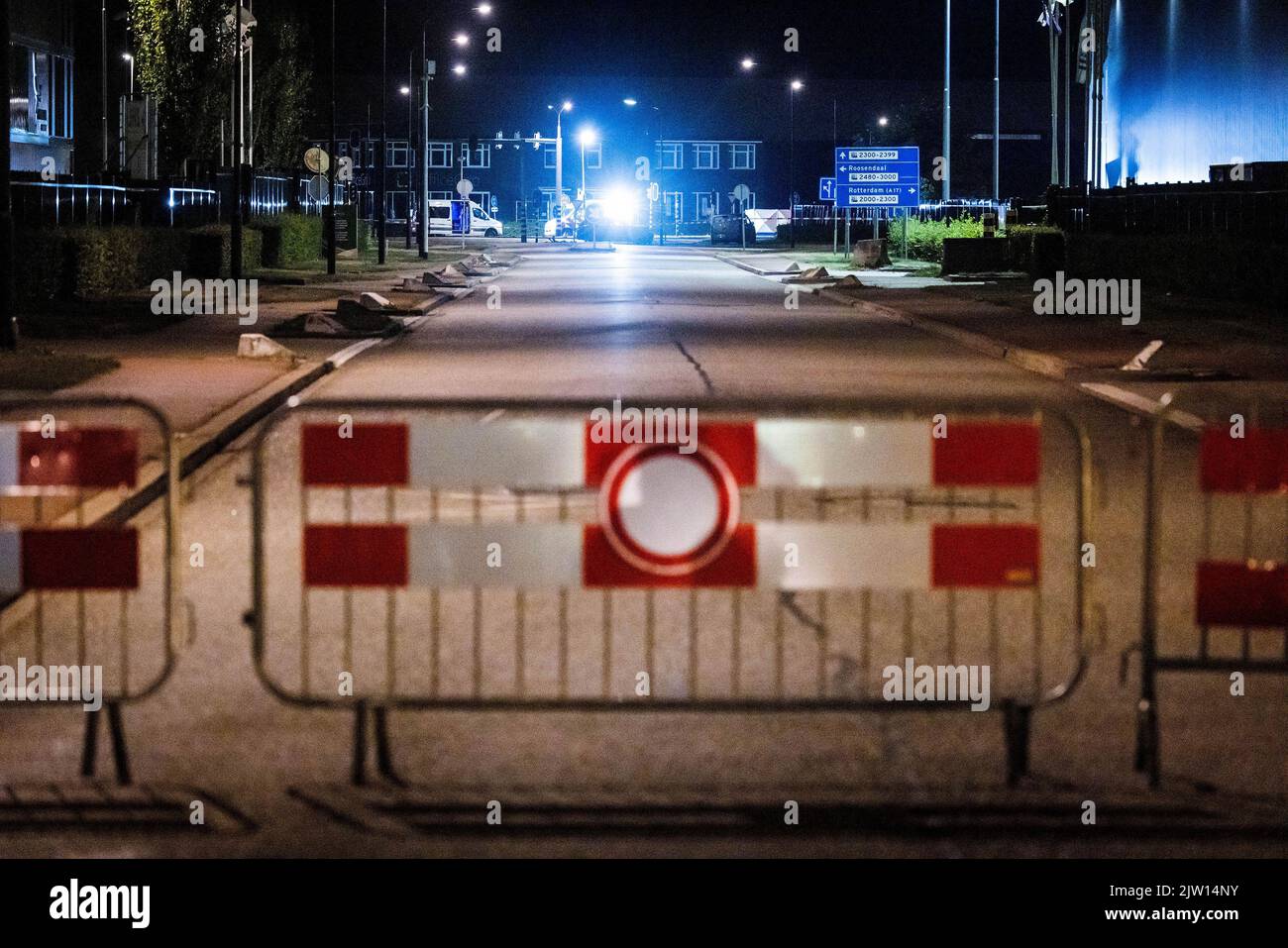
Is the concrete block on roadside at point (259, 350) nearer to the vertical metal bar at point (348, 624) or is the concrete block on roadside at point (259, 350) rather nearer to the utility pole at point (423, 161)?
the vertical metal bar at point (348, 624)

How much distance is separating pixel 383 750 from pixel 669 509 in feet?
4.31

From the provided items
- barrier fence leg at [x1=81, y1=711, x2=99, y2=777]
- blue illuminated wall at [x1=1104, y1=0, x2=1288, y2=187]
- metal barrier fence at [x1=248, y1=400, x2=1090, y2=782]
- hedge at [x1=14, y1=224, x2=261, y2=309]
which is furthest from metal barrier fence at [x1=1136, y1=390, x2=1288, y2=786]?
blue illuminated wall at [x1=1104, y1=0, x2=1288, y2=187]

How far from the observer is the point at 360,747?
718 centimetres

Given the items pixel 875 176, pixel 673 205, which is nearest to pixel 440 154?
pixel 673 205

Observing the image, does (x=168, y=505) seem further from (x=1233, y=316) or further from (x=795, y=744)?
(x=1233, y=316)

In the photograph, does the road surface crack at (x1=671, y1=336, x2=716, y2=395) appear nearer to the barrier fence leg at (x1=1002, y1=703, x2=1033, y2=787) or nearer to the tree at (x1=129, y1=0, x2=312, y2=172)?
the barrier fence leg at (x1=1002, y1=703, x2=1033, y2=787)

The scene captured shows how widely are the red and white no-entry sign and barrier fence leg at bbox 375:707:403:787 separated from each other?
2.20 feet

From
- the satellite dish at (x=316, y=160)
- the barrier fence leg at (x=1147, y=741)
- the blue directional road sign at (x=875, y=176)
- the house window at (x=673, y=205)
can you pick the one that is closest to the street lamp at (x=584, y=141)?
the house window at (x=673, y=205)

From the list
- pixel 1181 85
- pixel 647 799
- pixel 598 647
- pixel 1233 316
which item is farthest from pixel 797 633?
pixel 1181 85

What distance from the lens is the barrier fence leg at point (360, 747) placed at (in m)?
7.12

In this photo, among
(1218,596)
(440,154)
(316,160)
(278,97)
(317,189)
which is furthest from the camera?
(440,154)

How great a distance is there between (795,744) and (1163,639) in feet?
8.21

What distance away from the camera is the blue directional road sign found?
→ 6494cm

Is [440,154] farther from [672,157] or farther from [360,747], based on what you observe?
[360,747]
